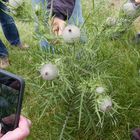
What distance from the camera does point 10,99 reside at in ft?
4.54

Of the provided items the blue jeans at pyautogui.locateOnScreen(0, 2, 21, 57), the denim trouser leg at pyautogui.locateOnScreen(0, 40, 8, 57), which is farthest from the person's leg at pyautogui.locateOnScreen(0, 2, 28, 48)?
the denim trouser leg at pyautogui.locateOnScreen(0, 40, 8, 57)

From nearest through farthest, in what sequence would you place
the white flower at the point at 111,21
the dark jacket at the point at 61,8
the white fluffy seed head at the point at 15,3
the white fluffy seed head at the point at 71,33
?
the white fluffy seed head at the point at 71,33 < the white fluffy seed head at the point at 15,3 < the white flower at the point at 111,21 < the dark jacket at the point at 61,8

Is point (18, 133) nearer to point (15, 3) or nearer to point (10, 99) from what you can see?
point (10, 99)

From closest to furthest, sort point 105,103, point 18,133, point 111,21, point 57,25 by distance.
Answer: point 18,133, point 105,103, point 111,21, point 57,25

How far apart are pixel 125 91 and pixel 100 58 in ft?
1.44

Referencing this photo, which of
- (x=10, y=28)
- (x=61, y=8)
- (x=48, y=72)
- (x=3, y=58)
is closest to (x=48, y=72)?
(x=48, y=72)

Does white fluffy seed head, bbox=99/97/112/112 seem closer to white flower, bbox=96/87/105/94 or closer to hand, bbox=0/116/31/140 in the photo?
white flower, bbox=96/87/105/94

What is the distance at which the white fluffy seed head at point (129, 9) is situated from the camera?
1.65m

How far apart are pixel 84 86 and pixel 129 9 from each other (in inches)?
14.8

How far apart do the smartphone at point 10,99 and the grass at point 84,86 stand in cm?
35

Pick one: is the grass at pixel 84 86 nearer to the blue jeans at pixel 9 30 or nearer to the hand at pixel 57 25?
the hand at pixel 57 25

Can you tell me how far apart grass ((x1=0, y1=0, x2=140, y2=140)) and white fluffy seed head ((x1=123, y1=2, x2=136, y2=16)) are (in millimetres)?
119

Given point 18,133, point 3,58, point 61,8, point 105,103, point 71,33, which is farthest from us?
point 3,58

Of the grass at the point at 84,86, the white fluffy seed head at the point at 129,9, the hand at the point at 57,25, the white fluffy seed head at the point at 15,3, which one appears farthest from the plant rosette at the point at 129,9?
the white fluffy seed head at the point at 15,3
